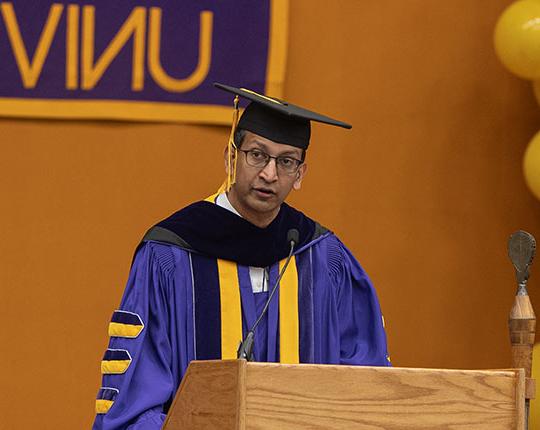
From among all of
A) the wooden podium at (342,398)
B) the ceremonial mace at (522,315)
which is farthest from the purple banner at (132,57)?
the wooden podium at (342,398)

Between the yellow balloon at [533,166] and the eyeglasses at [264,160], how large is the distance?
4.81ft

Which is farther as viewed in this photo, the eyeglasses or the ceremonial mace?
the eyeglasses

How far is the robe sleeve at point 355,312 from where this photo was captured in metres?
3.94

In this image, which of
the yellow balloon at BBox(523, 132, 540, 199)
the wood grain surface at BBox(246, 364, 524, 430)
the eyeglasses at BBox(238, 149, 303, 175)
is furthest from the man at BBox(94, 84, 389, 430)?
the yellow balloon at BBox(523, 132, 540, 199)

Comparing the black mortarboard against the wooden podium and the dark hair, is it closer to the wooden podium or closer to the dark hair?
the dark hair

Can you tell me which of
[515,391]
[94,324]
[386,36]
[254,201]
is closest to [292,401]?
[515,391]

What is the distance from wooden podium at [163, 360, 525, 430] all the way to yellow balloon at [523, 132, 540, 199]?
6.77 feet

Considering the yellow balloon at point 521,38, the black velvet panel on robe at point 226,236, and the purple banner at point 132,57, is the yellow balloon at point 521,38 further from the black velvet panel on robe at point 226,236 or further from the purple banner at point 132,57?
the black velvet panel on robe at point 226,236

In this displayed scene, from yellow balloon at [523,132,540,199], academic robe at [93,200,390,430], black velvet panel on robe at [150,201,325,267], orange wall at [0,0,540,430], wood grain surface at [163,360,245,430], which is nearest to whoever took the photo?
wood grain surface at [163,360,245,430]

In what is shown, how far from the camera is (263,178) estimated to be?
3.71 metres

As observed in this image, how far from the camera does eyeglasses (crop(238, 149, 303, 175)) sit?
3.74m

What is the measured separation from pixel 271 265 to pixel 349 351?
1.22ft

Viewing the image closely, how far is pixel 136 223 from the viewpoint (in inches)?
209

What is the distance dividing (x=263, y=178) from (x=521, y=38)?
5.14ft
